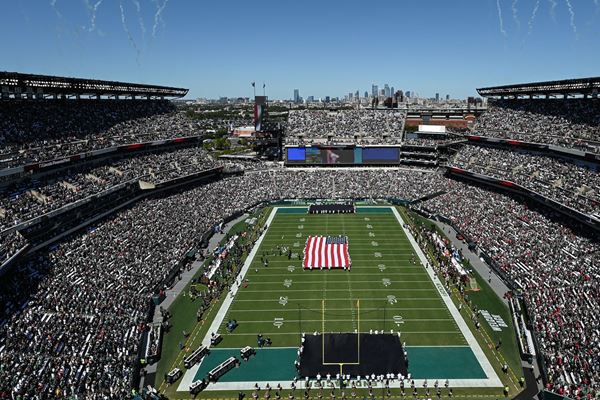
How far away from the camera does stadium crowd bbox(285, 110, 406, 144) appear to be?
7150 cm

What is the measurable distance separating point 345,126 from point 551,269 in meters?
48.8

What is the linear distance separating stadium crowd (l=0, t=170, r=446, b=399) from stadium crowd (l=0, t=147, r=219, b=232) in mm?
3019

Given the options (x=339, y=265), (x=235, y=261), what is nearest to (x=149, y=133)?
(x=235, y=261)

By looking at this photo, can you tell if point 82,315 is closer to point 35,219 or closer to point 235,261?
point 35,219

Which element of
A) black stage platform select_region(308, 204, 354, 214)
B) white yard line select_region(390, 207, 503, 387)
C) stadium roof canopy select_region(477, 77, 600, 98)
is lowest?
white yard line select_region(390, 207, 503, 387)

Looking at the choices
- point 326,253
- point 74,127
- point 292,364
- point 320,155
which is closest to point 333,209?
point 326,253

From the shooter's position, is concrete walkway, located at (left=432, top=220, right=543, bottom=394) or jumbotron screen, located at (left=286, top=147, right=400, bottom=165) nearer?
concrete walkway, located at (left=432, top=220, right=543, bottom=394)

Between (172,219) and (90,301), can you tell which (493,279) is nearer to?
(90,301)

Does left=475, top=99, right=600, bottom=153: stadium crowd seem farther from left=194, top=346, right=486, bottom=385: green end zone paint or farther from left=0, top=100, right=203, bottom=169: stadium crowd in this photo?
left=0, top=100, right=203, bottom=169: stadium crowd

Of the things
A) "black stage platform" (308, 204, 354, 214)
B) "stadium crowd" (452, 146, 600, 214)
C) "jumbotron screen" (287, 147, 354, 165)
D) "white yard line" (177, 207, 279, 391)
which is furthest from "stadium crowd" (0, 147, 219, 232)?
"stadium crowd" (452, 146, 600, 214)

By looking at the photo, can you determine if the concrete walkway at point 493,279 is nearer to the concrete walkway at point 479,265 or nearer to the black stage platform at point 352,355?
the concrete walkway at point 479,265

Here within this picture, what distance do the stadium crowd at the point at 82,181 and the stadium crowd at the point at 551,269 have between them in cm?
3254

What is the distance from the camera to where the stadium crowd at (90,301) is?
67.3ft

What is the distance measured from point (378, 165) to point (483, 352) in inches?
1869
